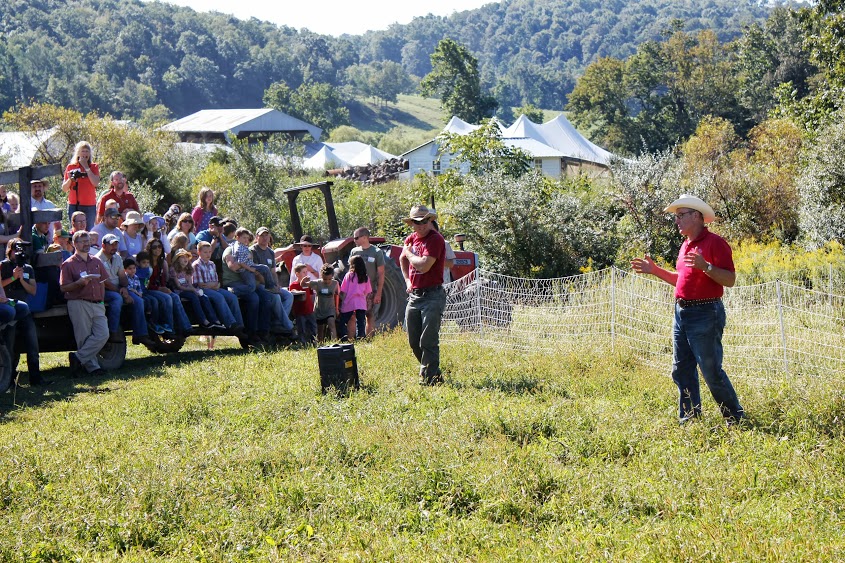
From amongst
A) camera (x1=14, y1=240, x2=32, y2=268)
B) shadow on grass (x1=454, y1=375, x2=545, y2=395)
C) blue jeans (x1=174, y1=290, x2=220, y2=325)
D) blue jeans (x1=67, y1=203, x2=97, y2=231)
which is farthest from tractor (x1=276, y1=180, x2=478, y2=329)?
shadow on grass (x1=454, y1=375, x2=545, y2=395)

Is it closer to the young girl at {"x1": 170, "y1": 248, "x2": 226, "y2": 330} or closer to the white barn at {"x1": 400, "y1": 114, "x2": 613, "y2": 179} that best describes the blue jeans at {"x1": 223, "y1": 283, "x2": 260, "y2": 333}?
the young girl at {"x1": 170, "y1": 248, "x2": 226, "y2": 330}

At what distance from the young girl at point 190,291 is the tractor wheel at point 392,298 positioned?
3150mm

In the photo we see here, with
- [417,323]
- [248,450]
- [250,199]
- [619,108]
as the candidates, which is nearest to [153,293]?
[417,323]

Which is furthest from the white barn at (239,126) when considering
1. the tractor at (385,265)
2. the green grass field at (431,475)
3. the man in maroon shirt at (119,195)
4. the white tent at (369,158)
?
the green grass field at (431,475)

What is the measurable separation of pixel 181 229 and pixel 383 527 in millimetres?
8806

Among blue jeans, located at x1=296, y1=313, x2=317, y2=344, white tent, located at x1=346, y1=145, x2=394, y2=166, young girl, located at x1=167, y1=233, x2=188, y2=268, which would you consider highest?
white tent, located at x1=346, y1=145, x2=394, y2=166

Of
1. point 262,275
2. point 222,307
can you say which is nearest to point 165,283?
point 222,307

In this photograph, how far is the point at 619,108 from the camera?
82.5 m

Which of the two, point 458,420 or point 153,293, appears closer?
point 458,420

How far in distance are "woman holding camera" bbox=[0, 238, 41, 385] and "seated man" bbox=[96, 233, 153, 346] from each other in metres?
0.91

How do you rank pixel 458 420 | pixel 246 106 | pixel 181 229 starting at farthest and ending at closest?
1. pixel 246 106
2. pixel 181 229
3. pixel 458 420

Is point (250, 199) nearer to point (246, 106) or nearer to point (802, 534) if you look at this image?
point (802, 534)

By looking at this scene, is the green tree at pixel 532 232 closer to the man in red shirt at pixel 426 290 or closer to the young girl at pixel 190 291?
the young girl at pixel 190 291

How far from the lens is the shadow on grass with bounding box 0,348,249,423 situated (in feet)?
31.0
